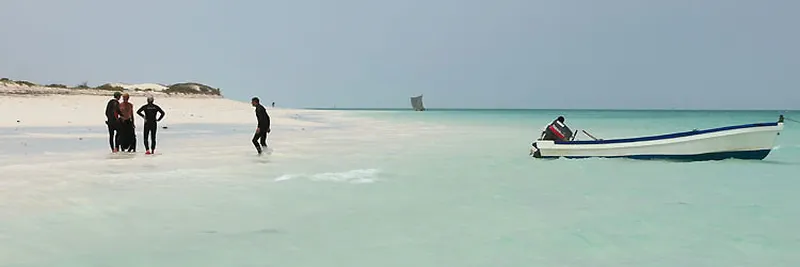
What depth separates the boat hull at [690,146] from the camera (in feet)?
49.1

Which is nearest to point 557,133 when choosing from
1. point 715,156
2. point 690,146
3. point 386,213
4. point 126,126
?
point 690,146

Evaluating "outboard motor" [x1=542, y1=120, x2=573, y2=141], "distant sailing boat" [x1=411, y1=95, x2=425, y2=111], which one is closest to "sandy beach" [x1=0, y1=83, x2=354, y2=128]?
"outboard motor" [x1=542, y1=120, x2=573, y2=141]

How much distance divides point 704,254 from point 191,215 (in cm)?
565

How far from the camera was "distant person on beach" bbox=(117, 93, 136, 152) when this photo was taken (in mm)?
14867

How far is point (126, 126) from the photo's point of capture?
15.2 meters

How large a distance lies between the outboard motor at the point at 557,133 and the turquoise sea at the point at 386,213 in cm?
150

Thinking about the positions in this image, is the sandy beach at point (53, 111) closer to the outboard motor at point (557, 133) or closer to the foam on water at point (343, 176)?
the foam on water at point (343, 176)

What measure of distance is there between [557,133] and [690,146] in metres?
3.14

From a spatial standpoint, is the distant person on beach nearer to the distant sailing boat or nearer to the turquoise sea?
the turquoise sea

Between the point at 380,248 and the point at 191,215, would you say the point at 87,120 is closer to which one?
the point at 191,215

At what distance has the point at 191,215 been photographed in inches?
295

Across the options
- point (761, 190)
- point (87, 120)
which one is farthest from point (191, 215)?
point (87, 120)

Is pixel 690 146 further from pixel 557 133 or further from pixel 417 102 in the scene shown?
pixel 417 102

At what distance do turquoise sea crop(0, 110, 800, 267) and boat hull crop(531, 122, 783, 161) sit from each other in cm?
102
